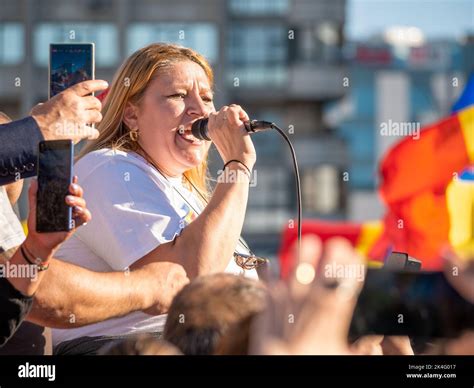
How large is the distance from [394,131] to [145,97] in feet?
6.00

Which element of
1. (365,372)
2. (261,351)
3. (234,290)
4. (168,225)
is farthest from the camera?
(168,225)

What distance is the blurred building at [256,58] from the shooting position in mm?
30953

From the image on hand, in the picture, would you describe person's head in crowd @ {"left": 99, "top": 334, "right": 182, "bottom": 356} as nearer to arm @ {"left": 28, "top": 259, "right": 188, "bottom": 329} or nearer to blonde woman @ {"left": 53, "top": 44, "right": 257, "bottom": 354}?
arm @ {"left": 28, "top": 259, "right": 188, "bottom": 329}

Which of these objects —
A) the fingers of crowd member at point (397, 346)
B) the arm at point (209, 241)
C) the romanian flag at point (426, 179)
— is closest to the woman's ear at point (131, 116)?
the arm at point (209, 241)

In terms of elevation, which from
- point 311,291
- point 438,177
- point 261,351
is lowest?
point 438,177

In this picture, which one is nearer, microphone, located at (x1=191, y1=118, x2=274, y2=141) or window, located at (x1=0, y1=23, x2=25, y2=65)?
microphone, located at (x1=191, y1=118, x2=274, y2=141)

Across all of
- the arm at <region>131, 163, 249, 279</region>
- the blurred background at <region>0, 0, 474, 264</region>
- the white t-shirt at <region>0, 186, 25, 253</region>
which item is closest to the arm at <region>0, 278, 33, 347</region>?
the white t-shirt at <region>0, 186, 25, 253</region>

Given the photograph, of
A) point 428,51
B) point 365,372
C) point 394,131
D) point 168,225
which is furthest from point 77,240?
point 428,51

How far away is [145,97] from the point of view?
3.26 m

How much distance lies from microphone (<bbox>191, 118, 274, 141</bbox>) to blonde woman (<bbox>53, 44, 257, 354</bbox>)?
23 mm

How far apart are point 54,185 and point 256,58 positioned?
102 feet

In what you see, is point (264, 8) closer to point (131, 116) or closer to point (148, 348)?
point (131, 116)

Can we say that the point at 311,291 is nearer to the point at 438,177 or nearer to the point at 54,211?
the point at 54,211

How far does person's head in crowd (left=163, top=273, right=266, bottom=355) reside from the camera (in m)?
2.04
